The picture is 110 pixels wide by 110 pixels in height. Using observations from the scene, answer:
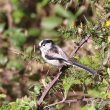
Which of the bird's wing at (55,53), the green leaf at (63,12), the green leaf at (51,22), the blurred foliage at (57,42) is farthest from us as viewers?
the green leaf at (51,22)

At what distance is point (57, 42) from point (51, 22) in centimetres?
58

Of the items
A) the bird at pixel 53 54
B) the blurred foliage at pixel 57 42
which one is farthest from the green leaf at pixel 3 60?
the bird at pixel 53 54

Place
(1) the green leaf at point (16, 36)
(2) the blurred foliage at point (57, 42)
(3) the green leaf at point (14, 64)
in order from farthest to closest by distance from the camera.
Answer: (1) the green leaf at point (16, 36) < (3) the green leaf at point (14, 64) < (2) the blurred foliage at point (57, 42)

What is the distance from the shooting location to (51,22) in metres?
6.50

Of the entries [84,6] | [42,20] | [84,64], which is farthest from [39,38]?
[84,64]

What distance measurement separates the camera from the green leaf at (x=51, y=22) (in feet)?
20.5

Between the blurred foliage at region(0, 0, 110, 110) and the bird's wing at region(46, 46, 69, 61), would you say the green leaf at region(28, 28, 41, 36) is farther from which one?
the bird's wing at region(46, 46, 69, 61)

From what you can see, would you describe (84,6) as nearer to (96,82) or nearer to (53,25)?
(53,25)

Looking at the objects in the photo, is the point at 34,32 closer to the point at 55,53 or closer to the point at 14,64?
the point at 14,64

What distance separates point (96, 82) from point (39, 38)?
369 centimetres

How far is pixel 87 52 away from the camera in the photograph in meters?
5.26

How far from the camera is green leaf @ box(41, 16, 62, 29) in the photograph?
6260 mm

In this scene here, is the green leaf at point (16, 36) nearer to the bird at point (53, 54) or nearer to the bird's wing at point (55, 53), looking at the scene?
the bird at point (53, 54)

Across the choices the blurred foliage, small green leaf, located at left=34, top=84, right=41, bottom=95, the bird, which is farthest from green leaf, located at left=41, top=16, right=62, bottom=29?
small green leaf, located at left=34, top=84, right=41, bottom=95
